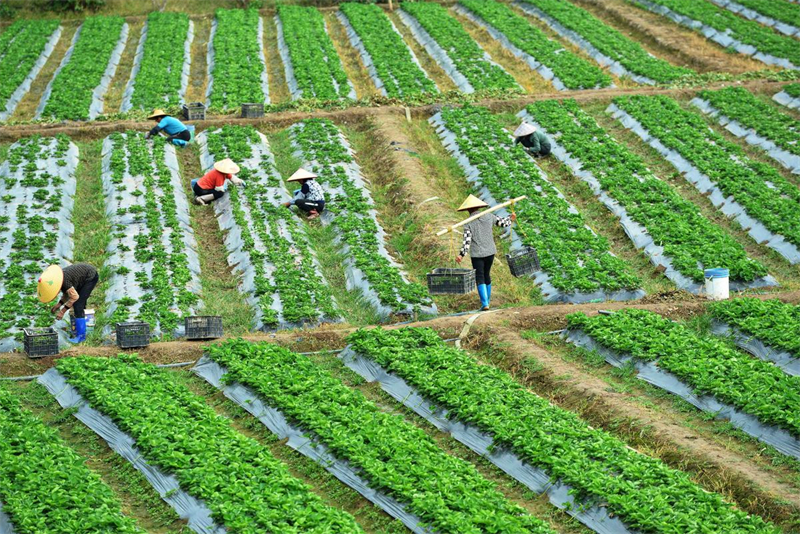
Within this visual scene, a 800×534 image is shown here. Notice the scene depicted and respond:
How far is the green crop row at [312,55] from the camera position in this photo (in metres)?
27.4

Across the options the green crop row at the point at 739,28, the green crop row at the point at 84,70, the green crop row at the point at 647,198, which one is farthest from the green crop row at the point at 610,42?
the green crop row at the point at 84,70

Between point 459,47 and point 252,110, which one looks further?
point 459,47

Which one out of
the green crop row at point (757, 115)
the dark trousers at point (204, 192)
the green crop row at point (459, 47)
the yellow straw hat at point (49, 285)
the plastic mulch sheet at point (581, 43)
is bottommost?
the plastic mulch sheet at point (581, 43)

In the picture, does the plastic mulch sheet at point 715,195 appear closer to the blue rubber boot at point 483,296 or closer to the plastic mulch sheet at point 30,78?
the blue rubber boot at point 483,296

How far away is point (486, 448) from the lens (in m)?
12.8

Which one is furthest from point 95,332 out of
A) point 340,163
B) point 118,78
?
point 118,78

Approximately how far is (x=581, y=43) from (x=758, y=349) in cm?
1830

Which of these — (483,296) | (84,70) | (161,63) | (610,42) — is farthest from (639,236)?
(84,70)

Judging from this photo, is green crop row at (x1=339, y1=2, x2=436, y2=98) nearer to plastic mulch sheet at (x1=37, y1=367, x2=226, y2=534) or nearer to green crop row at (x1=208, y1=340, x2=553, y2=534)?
green crop row at (x1=208, y1=340, x2=553, y2=534)

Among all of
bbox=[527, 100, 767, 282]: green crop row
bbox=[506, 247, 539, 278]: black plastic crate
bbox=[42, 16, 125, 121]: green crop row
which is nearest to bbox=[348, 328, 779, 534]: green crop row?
bbox=[506, 247, 539, 278]: black plastic crate

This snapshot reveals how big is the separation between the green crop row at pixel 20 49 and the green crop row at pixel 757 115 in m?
18.2

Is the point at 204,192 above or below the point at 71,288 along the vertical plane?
below

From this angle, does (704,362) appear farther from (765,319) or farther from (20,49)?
(20,49)

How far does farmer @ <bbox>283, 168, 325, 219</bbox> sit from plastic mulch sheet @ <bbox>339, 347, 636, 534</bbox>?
5331mm
